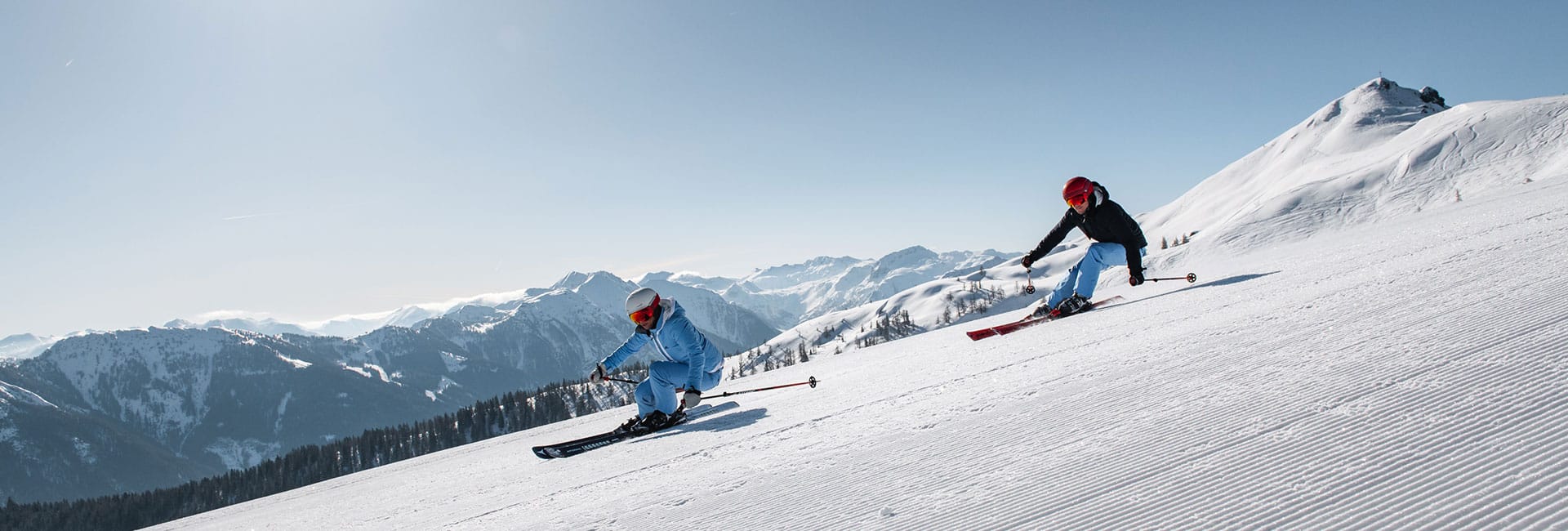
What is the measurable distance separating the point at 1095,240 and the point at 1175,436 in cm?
984

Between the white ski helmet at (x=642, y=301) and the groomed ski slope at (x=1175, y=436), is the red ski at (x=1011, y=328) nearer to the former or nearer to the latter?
the groomed ski slope at (x=1175, y=436)

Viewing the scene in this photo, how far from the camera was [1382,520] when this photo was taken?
256 centimetres

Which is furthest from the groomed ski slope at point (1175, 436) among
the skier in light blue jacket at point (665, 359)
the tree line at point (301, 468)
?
the tree line at point (301, 468)

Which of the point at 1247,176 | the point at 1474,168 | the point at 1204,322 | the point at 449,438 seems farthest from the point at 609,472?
the point at 1247,176

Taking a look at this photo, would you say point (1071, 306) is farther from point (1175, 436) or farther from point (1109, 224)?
point (1175, 436)

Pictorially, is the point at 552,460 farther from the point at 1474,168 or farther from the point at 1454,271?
the point at 1474,168

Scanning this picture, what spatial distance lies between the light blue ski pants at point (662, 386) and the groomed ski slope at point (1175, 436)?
668mm

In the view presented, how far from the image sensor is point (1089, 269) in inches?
508

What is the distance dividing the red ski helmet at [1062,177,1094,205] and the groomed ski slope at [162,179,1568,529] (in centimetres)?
319

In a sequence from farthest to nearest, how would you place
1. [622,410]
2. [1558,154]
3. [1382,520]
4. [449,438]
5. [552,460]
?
[449,438]
[1558,154]
[622,410]
[552,460]
[1382,520]

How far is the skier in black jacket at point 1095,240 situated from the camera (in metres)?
12.4

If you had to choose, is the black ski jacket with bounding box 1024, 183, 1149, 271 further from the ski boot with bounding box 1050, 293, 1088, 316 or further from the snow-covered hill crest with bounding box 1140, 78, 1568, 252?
the snow-covered hill crest with bounding box 1140, 78, 1568, 252

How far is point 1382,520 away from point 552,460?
28.0ft

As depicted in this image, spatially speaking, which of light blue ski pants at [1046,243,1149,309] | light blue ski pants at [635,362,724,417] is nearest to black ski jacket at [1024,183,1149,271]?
light blue ski pants at [1046,243,1149,309]
